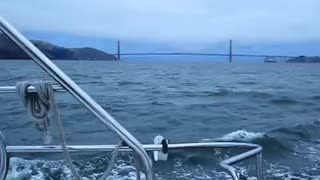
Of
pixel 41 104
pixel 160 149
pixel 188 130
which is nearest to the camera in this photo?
pixel 41 104

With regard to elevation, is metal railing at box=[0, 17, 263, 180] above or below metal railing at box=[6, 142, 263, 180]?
above

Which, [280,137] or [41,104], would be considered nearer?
[41,104]

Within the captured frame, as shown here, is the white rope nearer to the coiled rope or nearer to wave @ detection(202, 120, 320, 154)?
the coiled rope

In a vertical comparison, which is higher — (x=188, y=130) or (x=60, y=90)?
(x=60, y=90)

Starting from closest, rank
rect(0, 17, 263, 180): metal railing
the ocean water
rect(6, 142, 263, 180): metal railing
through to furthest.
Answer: rect(0, 17, 263, 180): metal railing → rect(6, 142, 263, 180): metal railing → the ocean water

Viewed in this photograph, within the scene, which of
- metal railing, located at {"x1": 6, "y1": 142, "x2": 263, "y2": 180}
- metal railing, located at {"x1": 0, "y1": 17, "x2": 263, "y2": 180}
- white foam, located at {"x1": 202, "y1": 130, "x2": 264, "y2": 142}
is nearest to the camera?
metal railing, located at {"x1": 0, "y1": 17, "x2": 263, "y2": 180}

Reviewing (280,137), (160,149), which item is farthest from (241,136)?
(160,149)

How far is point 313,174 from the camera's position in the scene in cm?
583

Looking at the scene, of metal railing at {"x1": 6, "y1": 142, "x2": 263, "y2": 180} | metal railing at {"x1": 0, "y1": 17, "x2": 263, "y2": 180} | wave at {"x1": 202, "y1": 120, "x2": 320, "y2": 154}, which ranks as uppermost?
metal railing at {"x1": 0, "y1": 17, "x2": 263, "y2": 180}

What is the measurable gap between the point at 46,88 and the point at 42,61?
0.35ft

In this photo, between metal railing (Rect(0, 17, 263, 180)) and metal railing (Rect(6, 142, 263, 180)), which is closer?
metal railing (Rect(0, 17, 263, 180))

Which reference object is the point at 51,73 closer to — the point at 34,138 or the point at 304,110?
the point at 34,138

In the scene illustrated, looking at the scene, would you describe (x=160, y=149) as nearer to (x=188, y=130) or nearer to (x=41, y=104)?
(x=41, y=104)

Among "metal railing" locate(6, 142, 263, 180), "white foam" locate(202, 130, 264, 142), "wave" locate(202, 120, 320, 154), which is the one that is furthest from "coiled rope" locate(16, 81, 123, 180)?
"white foam" locate(202, 130, 264, 142)
